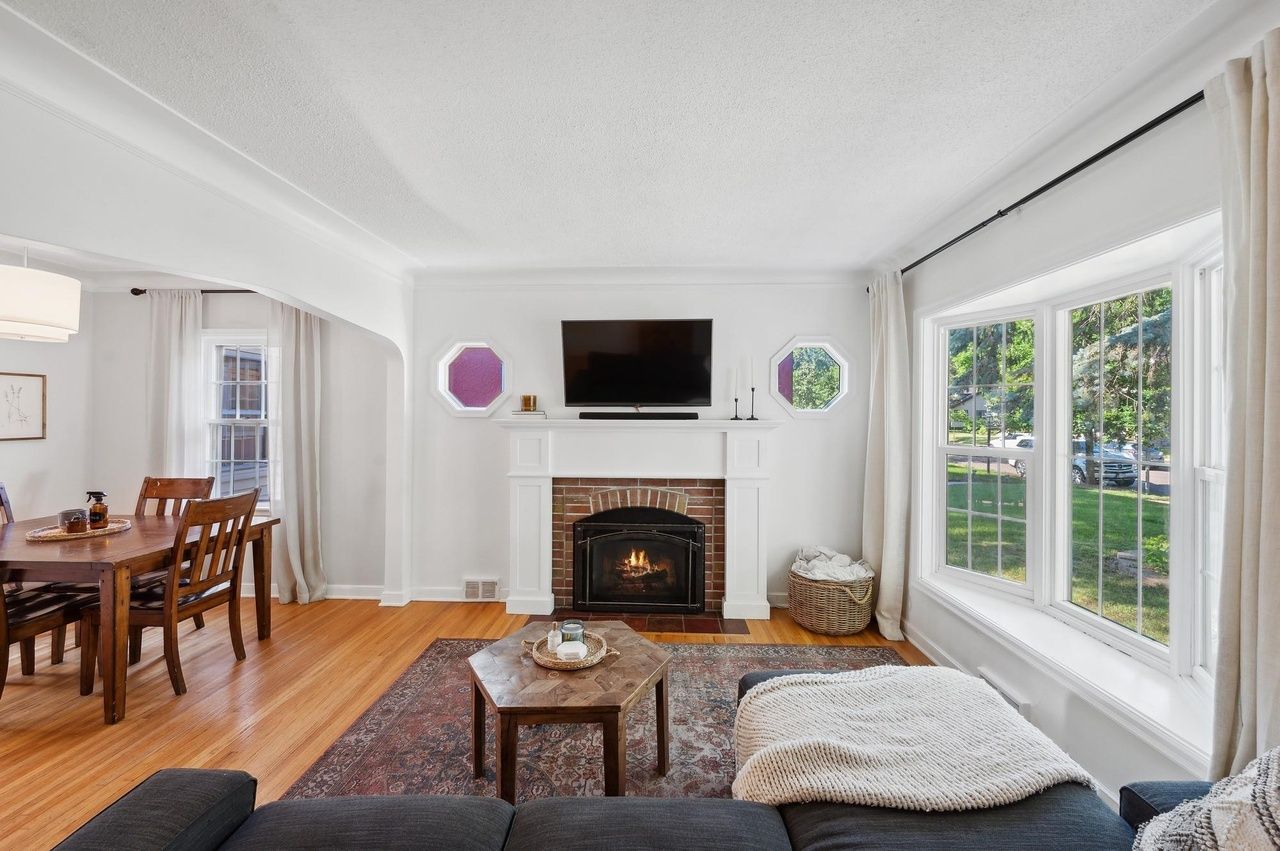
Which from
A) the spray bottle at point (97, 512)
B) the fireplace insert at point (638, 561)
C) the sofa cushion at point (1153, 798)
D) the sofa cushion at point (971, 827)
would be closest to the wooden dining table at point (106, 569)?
the spray bottle at point (97, 512)

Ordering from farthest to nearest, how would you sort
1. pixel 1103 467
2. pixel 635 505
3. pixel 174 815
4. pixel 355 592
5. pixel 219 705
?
pixel 355 592
pixel 635 505
pixel 219 705
pixel 1103 467
pixel 174 815

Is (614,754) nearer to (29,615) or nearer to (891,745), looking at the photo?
A: (891,745)

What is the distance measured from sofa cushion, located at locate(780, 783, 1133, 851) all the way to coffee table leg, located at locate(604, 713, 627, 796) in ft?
1.94

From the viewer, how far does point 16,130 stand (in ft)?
5.09

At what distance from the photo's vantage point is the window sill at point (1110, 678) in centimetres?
153

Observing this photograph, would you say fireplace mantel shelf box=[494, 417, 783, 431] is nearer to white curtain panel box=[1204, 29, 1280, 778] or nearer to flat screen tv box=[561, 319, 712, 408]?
flat screen tv box=[561, 319, 712, 408]

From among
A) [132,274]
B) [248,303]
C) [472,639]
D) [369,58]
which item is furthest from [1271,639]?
[132,274]

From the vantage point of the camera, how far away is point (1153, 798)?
41.8 inches

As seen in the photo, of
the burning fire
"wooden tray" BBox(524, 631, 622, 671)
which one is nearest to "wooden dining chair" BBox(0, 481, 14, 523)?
"wooden tray" BBox(524, 631, 622, 671)

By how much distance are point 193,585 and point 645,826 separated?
280 centimetres

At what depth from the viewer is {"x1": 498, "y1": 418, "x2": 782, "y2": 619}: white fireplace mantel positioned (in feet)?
11.8

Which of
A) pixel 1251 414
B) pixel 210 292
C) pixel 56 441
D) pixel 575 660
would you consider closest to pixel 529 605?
pixel 575 660

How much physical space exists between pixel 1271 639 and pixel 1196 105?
1.46m

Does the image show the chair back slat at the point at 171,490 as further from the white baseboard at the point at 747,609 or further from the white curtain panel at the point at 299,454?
the white baseboard at the point at 747,609
